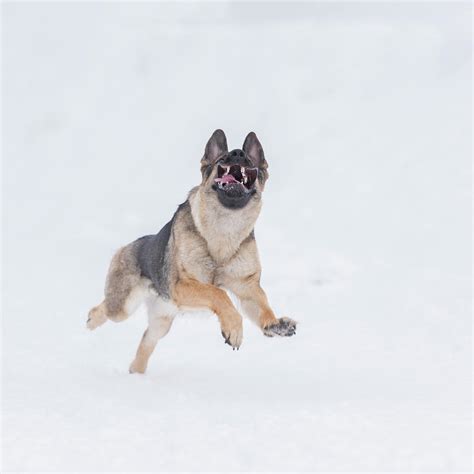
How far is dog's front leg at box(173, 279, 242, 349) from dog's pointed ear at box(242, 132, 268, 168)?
123 centimetres

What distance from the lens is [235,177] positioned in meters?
7.44

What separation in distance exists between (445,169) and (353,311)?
6.87 metres

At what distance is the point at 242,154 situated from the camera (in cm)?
727

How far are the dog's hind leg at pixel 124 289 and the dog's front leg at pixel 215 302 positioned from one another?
1.28 meters

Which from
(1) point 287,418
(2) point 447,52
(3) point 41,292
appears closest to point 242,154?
(1) point 287,418

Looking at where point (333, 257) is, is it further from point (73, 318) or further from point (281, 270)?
point (73, 318)

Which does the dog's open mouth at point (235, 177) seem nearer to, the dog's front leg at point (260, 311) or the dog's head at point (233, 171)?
the dog's head at point (233, 171)

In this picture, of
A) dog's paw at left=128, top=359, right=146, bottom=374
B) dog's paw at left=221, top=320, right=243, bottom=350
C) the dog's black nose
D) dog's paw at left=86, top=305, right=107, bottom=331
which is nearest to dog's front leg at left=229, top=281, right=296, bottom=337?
dog's paw at left=221, top=320, right=243, bottom=350

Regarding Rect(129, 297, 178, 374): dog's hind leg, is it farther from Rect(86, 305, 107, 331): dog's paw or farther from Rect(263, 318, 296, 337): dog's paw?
Rect(263, 318, 296, 337): dog's paw

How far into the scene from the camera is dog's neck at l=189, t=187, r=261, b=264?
7609mm

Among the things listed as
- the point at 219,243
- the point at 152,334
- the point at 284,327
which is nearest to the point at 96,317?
the point at 152,334

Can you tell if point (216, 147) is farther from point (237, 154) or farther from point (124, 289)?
point (124, 289)

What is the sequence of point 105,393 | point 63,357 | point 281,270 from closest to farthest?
point 105,393, point 63,357, point 281,270

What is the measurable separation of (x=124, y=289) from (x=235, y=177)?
2.14 meters
